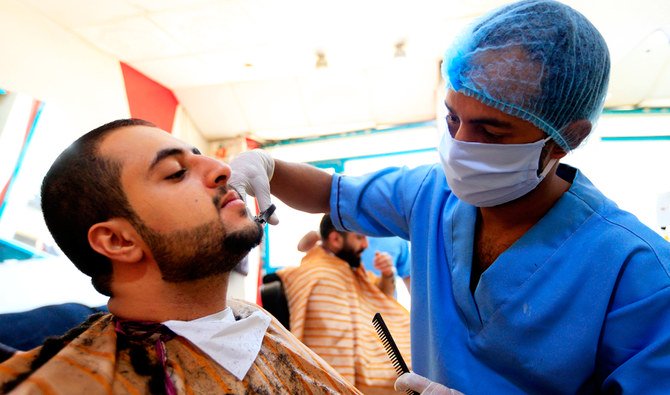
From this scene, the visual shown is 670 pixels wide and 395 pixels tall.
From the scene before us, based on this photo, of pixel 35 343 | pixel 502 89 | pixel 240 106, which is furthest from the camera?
pixel 240 106

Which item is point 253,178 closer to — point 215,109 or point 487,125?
point 487,125

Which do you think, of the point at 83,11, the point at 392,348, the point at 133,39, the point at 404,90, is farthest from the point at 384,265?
the point at 83,11

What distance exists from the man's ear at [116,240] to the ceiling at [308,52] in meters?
2.59

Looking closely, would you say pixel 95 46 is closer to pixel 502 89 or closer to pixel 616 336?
pixel 502 89

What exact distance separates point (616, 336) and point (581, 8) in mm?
3173

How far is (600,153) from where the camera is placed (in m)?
4.52

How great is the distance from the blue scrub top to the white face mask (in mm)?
108

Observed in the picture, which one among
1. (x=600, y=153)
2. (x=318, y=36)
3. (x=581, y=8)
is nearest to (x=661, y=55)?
(x=600, y=153)

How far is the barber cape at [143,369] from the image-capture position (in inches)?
32.7

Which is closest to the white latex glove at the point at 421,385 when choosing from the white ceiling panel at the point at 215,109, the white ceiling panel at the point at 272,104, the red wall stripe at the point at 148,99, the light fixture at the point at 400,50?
the light fixture at the point at 400,50

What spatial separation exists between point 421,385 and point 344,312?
1537 mm

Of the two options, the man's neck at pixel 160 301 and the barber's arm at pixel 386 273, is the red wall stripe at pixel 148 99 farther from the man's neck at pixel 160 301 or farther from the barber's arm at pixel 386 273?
the man's neck at pixel 160 301

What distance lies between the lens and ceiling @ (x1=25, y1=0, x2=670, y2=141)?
127 inches

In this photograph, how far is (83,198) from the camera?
104 cm
